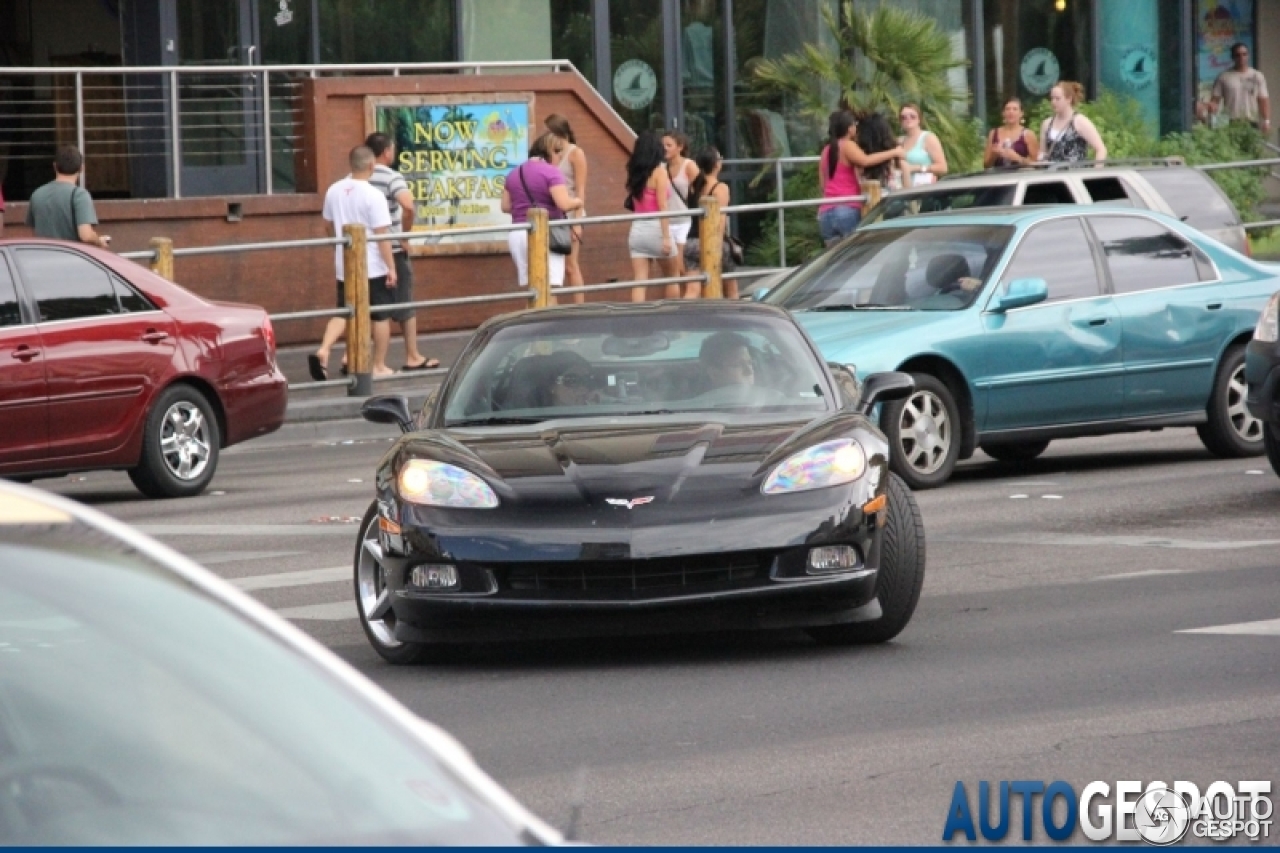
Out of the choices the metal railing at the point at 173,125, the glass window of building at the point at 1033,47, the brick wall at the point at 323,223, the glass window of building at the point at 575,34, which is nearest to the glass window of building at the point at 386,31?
the glass window of building at the point at 575,34

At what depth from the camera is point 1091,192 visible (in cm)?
1752

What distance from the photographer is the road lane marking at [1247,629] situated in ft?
28.5

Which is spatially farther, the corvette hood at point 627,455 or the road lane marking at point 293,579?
the road lane marking at point 293,579

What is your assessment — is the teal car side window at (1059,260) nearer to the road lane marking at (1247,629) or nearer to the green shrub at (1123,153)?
the road lane marking at (1247,629)

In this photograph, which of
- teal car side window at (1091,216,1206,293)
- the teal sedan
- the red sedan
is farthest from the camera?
teal car side window at (1091,216,1206,293)

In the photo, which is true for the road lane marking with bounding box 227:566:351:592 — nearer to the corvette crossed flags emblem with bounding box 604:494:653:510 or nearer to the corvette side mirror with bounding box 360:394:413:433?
the corvette side mirror with bounding box 360:394:413:433

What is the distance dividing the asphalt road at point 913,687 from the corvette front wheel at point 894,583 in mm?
102

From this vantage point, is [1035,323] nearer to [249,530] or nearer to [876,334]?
[876,334]

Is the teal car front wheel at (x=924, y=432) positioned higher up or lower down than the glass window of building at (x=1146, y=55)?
lower down

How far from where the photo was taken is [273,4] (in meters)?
25.3

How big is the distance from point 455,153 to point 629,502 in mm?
16765

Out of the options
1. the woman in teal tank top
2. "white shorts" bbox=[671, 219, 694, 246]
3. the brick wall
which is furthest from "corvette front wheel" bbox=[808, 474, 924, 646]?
the brick wall

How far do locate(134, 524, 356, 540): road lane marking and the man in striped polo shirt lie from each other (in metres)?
7.06

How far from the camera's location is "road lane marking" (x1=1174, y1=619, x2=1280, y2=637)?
8672 millimetres
